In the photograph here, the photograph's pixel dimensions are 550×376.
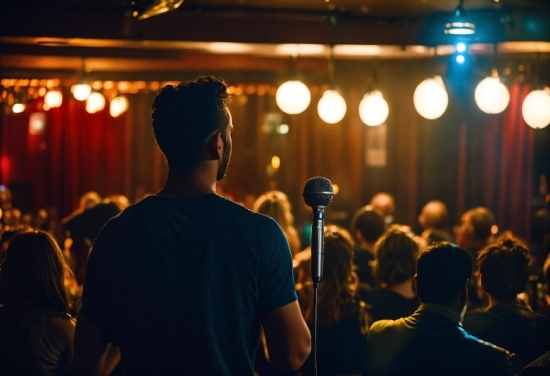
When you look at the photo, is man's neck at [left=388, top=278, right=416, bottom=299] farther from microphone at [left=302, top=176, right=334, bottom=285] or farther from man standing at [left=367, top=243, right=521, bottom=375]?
microphone at [left=302, top=176, right=334, bottom=285]

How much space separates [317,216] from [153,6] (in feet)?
10.8

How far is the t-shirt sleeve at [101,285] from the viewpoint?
5.93 feet

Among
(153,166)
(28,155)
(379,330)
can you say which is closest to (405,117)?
(153,166)

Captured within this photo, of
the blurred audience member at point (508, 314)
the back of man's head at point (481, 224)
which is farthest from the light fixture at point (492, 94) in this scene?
the blurred audience member at point (508, 314)

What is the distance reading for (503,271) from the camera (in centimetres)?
340

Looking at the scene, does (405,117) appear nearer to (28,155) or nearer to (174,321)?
(28,155)

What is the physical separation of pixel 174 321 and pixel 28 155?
34.3ft

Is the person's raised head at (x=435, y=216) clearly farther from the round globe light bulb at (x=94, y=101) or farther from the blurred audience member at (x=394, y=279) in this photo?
the round globe light bulb at (x=94, y=101)

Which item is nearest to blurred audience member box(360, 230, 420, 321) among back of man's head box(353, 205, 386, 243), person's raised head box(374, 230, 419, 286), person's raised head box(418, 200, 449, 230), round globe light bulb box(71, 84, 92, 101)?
person's raised head box(374, 230, 419, 286)

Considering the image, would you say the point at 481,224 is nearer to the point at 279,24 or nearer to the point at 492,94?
the point at 492,94

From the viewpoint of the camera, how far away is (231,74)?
893 cm

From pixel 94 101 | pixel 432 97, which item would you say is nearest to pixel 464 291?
pixel 432 97

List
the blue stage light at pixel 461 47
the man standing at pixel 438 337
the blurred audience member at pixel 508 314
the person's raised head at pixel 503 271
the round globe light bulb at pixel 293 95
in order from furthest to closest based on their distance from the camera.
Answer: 1. the round globe light bulb at pixel 293 95
2. the blue stage light at pixel 461 47
3. the person's raised head at pixel 503 271
4. the blurred audience member at pixel 508 314
5. the man standing at pixel 438 337

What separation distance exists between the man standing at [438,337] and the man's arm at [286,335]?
3.06 feet
